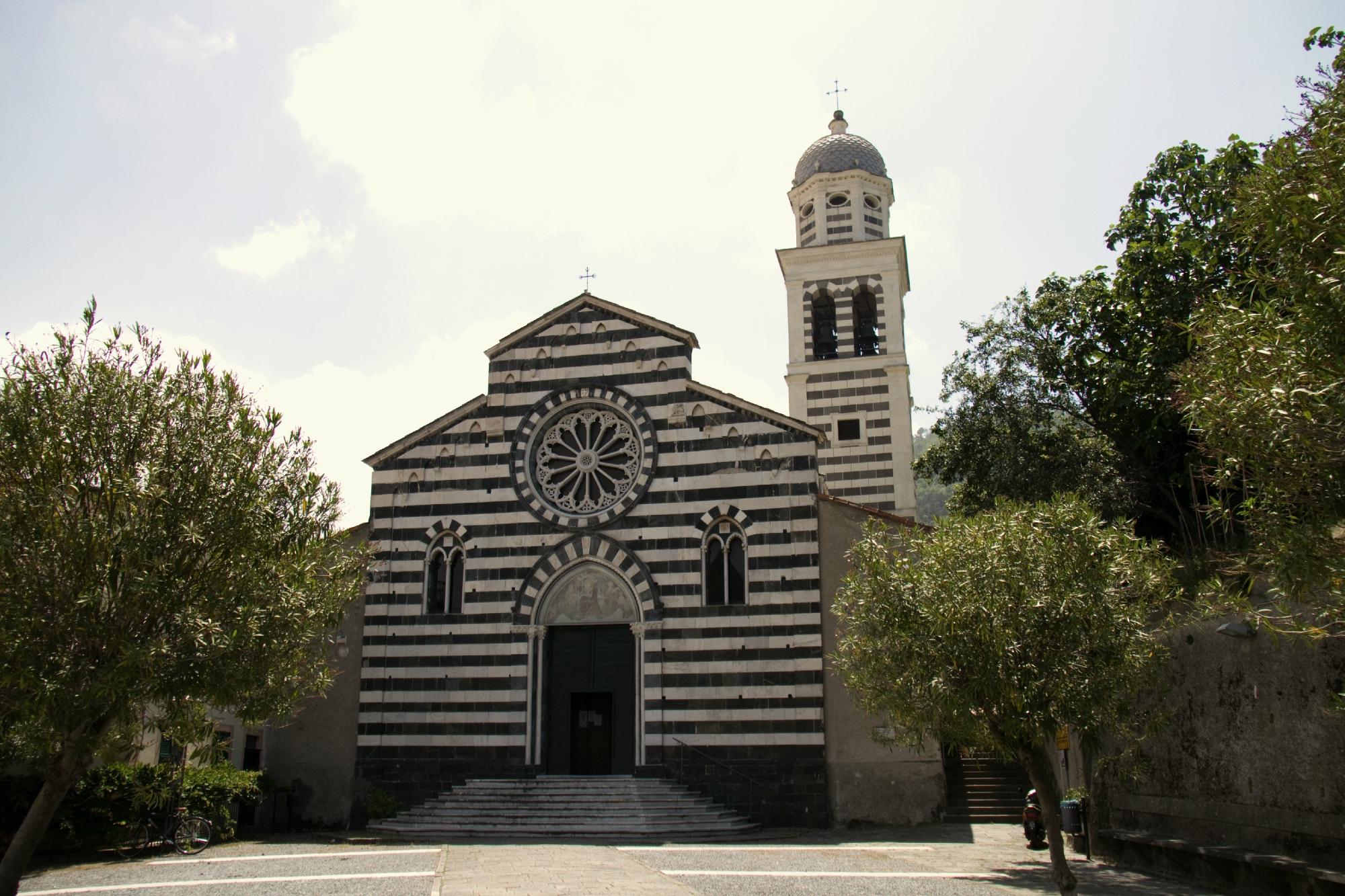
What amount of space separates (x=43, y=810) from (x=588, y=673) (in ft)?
40.2

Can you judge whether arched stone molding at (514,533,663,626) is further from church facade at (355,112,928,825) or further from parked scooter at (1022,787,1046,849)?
parked scooter at (1022,787,1046,849)

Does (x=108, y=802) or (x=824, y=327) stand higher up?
(x=824, y=327)

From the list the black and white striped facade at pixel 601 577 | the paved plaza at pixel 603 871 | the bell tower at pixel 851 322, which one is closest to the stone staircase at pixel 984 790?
the paved plaza at pixel 603 871

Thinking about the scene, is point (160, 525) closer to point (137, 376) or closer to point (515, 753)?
point (137, 376)

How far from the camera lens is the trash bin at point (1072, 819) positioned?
17.2m

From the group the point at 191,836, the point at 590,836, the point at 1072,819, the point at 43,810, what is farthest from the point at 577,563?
the point at 43,810

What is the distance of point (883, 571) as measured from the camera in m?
14.1

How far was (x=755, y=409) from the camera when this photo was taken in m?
22.9

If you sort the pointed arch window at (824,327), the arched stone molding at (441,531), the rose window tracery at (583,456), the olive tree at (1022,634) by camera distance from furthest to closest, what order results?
the pointed arch window at (824,327)
the arched stone molding at (441,531)
the rose window tracery at (583,456)
the olive tree at (1022,634)

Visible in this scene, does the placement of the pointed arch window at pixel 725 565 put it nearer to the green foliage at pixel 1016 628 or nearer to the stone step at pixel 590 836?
the stone step at pixel 590 836

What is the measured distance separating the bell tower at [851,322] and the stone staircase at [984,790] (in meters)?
7.21

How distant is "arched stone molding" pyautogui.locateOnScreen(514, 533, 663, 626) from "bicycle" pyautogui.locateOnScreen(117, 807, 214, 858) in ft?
23.7

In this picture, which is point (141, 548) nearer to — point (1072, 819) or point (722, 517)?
point (722, 517)

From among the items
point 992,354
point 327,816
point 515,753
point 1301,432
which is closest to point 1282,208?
point 1301,432
